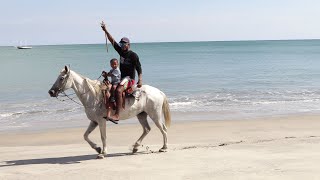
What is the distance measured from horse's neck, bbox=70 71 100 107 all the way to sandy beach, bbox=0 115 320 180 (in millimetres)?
1287

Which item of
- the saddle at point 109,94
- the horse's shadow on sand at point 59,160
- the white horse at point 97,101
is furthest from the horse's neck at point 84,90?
the horse's shadow on sand at point 59,160

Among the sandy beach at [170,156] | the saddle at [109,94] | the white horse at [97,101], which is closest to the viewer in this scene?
the sandy beach at [170,156]

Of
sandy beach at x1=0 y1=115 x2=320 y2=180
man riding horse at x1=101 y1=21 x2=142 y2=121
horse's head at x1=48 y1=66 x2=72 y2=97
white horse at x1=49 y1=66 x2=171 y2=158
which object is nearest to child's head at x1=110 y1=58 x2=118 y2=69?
man riding horse at x1=101 y1=21 x2=142 y2=121

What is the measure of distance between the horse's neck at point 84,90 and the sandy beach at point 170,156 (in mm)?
1287

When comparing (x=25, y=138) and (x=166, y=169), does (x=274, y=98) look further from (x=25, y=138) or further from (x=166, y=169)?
(x=166, y=169)

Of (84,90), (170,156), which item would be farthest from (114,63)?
(170,156)

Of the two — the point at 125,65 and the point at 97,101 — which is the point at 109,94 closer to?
the point at 97,101

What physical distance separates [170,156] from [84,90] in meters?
2.34

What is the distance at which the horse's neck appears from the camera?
9.90 meters

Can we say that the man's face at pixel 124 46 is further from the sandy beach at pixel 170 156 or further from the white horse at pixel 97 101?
the sandy beach at pixel 170 156

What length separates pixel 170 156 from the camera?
391 inches

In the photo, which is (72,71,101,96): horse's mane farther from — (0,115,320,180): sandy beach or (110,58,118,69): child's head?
(0,115,320,180): sandy beach

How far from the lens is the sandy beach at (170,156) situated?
823 centimetres

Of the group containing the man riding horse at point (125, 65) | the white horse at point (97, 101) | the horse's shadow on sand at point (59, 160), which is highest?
the man riding horse at point (125, 65)
